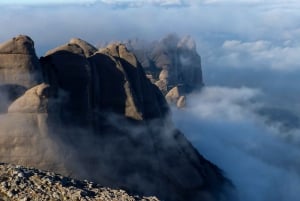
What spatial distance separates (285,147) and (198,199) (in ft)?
232

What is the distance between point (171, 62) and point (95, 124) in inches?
3024

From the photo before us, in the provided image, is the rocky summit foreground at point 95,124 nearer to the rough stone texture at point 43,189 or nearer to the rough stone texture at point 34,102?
the rough stone texture at point 34,102

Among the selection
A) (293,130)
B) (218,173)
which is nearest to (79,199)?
(218,173)

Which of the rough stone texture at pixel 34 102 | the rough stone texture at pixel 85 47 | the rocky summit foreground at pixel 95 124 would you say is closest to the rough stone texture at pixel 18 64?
the rocky summit foreground at pixel 95 124

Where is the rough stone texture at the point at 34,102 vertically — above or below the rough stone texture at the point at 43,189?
above

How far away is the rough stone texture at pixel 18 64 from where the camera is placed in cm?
5597

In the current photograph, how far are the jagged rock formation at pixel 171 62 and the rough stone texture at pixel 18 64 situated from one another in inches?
2872

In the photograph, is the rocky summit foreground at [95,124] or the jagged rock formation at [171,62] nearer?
the rocky summit foreground at [95,124]

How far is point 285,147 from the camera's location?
133875 millimetres

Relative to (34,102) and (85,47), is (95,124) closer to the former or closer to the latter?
(34,102)

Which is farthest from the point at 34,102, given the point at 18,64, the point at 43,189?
the point at 43,189

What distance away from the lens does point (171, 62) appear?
452ft

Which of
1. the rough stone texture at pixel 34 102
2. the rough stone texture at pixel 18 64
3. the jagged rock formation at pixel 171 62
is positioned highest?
the rough stone texture at pixel 18 64

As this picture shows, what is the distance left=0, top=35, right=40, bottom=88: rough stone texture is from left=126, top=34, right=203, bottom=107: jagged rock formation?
7295cm
